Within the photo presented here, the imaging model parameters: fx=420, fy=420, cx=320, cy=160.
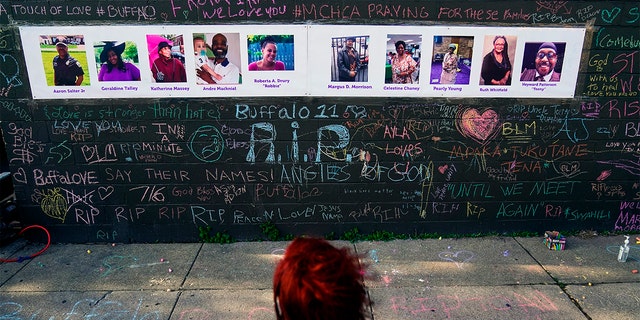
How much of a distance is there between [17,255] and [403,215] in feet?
13.3

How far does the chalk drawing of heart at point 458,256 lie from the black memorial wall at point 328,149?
42 centimetres

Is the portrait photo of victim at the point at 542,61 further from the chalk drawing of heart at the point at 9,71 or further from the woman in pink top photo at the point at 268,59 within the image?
the chalk drawing of heart at the point at 9,71

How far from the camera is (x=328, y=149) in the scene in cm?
439

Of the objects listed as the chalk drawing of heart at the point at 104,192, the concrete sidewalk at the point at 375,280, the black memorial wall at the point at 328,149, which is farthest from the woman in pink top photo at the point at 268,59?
the chalk drawing of heart at the point at 104,192

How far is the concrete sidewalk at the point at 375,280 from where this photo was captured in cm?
336

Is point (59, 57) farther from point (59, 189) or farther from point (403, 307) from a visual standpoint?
point (403, 307)

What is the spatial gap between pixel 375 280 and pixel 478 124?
2.10m

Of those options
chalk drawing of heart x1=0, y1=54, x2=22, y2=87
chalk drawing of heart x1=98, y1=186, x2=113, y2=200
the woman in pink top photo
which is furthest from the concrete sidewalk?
the woman in pink top photo

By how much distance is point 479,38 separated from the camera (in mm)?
4152

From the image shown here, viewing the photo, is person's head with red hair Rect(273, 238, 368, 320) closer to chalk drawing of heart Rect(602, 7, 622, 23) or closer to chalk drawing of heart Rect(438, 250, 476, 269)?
chalk drawing of heart Rect(438, 250, 476, 269)

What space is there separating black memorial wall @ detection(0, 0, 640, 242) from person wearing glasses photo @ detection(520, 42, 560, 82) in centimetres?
22

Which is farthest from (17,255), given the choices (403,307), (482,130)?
(482,130)

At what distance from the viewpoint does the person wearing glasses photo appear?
420 cm

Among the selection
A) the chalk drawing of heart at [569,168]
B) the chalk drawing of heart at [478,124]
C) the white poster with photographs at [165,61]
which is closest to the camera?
the white poster with photographs at [165,61]
